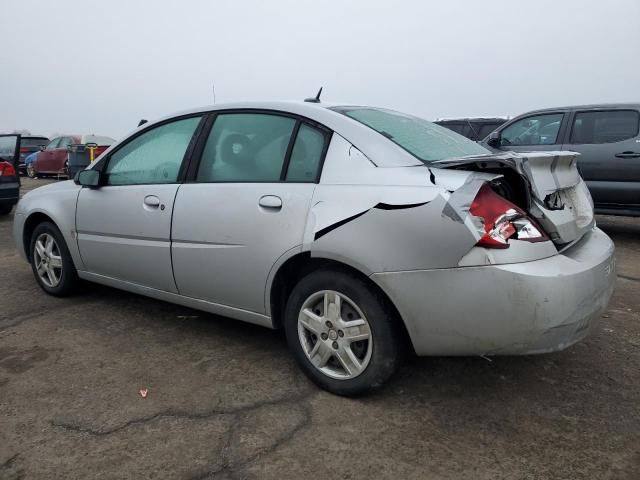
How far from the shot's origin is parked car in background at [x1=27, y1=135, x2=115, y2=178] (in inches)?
626

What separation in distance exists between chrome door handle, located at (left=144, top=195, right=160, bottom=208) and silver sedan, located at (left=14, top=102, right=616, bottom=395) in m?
0.01

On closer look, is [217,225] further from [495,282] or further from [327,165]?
[495,282]

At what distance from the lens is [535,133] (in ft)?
23.1

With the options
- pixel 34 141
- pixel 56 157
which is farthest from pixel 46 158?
pixel 34 141

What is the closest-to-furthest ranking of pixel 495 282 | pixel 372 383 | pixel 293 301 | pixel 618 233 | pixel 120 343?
pixel 495 282, pixel 372 383, pixel 293 301, pixel 120 343, pixel 618 233

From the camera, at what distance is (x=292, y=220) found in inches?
102

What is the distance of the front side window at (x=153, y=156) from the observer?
3270mm

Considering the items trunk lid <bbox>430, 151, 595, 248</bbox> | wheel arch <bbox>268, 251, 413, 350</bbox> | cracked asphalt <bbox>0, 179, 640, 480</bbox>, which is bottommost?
cracked asphalt <bbox>0, 179, 640, 480</bbox>

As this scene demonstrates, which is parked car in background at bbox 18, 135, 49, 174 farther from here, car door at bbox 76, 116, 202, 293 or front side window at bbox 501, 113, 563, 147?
car door at bbox 76, 116, 202, 293

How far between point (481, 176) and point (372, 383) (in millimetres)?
1081

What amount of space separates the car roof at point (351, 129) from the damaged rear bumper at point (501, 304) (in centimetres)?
56

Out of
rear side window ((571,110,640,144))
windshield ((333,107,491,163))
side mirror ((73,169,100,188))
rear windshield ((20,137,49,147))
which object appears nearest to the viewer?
windshield ((333,107,491,163))

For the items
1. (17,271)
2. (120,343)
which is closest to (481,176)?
(120,343)

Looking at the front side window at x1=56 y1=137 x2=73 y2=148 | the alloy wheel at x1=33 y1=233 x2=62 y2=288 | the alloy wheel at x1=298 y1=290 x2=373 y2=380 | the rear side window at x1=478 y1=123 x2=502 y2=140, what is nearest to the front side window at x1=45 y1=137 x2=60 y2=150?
the front side window at x1=56 y1=137 x2=73 y2=148
